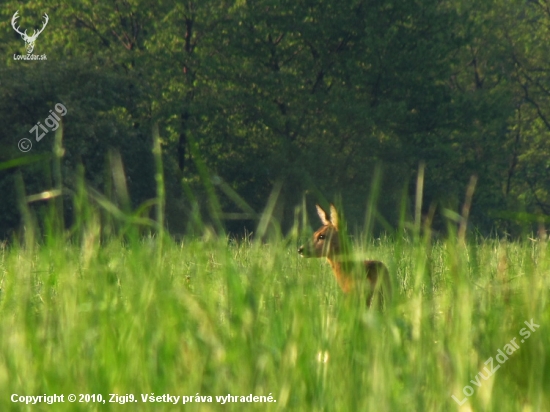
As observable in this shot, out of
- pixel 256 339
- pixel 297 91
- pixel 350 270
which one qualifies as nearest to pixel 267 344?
pixel 256 339

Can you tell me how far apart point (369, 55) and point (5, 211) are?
14.9 m

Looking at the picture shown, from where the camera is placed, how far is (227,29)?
114 feet

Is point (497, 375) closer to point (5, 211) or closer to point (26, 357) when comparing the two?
point (26, 357)

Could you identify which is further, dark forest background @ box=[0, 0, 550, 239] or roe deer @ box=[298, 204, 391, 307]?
dark forest background @ box=[0, 0, 550, 239]

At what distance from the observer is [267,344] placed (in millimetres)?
3137

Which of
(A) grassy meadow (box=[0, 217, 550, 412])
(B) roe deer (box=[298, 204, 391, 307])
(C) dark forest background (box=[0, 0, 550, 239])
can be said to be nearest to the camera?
(A) grassy meadow (box=[0, 217, 550, 412])

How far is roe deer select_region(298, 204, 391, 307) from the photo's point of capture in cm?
340

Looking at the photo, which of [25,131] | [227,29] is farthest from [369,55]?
[25,131]

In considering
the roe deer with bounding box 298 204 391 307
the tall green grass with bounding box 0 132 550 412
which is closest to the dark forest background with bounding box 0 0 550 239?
the roe deer with bounding box 298 204 391 307

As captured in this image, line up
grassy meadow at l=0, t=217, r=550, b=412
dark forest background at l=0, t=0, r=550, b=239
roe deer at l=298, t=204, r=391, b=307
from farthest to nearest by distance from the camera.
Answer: dark forest background at l=0, t=0, r=550, b=239
roe deer at l=298, t=204, r=391, b=307
grassy meadow at l=0, t=217, r=550, b=412

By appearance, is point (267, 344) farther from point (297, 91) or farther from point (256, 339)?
point (297, 91)

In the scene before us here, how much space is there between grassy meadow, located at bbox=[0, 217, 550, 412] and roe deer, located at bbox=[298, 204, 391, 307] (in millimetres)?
81

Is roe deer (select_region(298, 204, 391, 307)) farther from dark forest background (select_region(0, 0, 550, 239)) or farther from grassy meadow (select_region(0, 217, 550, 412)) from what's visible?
dark forest background (select_region(0, 0, 550, 239))

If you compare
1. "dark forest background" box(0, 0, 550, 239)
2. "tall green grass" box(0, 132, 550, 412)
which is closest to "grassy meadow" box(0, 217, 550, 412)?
"tall green grass" box(0, 132, 550, 412)
